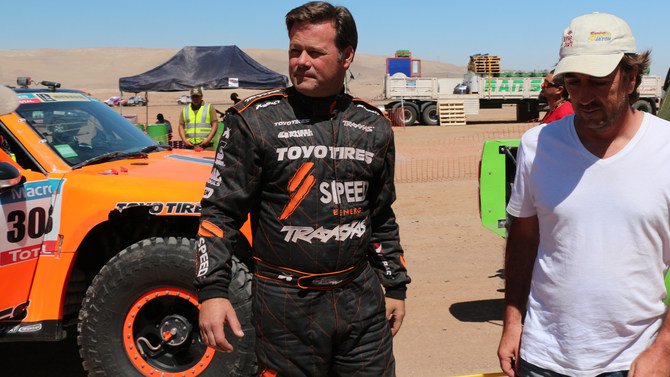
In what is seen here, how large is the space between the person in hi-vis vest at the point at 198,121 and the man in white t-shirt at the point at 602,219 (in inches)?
401

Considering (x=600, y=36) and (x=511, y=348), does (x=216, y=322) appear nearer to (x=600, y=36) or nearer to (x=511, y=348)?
(x=511, y=348)

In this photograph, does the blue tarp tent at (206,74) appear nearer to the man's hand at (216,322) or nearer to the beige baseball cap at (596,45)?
the man's hand at (216,322)

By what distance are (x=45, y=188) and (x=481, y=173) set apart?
3160 millimetres

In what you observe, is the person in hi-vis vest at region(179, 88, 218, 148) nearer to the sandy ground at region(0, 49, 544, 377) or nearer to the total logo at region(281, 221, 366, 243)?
the sandy ground at region(0, 49, 544, 377)

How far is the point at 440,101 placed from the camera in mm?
31281

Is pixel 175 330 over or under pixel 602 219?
under

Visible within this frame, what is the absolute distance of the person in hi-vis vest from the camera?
12258 millimetres

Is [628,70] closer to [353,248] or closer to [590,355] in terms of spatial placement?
[590,355]

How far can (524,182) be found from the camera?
2488mm

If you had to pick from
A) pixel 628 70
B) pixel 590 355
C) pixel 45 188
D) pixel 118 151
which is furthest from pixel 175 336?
pixel 628 70

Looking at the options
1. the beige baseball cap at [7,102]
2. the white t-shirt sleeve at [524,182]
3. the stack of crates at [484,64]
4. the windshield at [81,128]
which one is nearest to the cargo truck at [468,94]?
the stack of crates at [484,64]

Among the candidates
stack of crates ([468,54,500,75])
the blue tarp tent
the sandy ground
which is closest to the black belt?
the sandy ground

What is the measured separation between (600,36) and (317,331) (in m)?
1.37

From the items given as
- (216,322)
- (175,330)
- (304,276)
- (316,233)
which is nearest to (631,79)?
(316,233)
